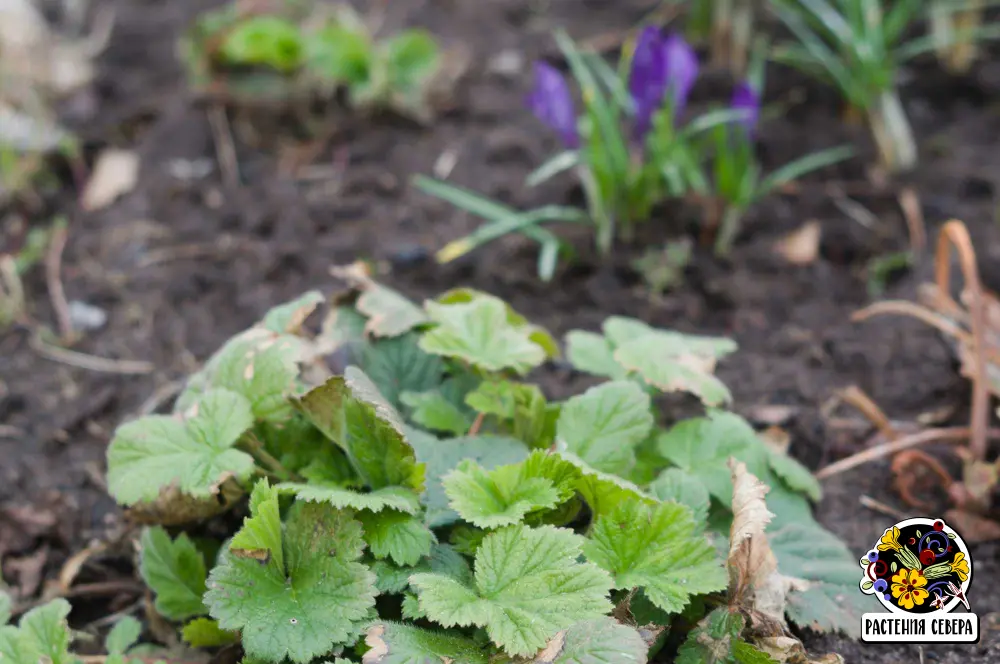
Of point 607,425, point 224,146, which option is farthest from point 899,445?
point 224,146

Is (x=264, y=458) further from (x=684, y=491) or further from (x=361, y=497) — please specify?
(x=684, y=491)

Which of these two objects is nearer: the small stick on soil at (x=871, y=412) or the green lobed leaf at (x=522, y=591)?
the green lobed leaf at (x=522, y=591)

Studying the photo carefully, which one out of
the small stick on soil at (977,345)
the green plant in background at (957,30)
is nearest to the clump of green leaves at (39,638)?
the small stick on soil at (977,345)

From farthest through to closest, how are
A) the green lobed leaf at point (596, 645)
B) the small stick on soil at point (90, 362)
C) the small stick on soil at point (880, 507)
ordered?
1. the small stick on soil at point (90, 362)
2. the small stick on soil at point (880, 507)
3. the green lobed leaf at point (596, 645)

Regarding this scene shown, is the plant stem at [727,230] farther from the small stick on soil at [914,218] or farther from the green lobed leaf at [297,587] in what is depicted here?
the green lobed leaf at [297,587]

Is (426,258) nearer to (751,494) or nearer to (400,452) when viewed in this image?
(400,452)

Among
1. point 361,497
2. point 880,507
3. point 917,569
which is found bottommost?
point 880,507

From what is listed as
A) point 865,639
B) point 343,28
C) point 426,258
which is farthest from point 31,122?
point 865,639

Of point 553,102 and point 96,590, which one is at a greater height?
point 553,102
